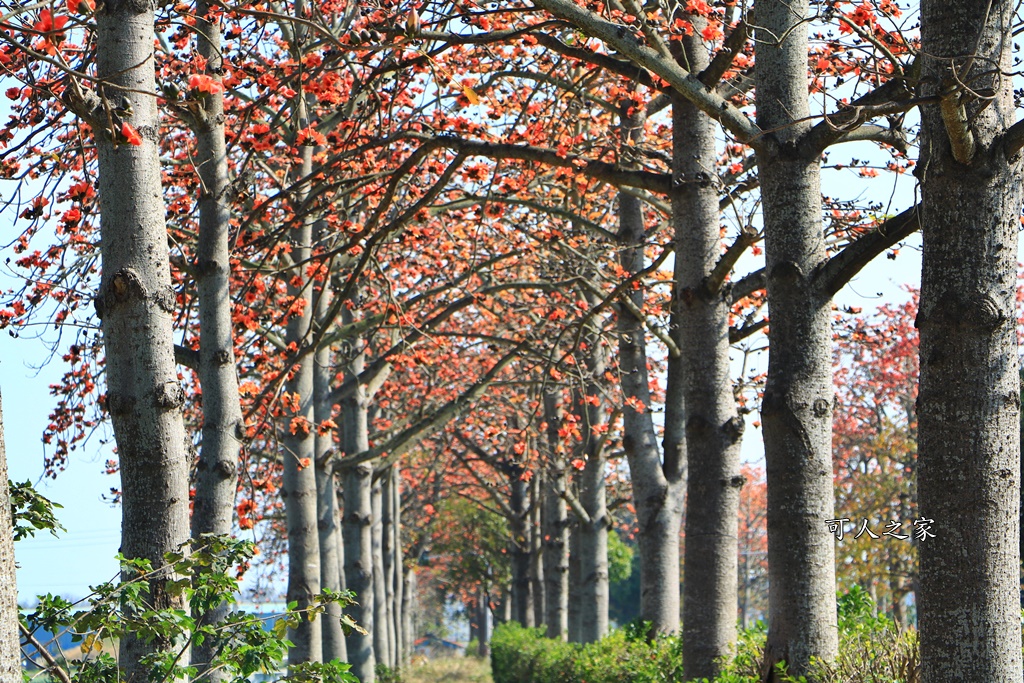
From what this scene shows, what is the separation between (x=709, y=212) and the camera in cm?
698

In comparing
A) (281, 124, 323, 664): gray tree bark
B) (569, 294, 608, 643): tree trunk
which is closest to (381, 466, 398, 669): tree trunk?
(569, 294, 608, 643): tree trunk

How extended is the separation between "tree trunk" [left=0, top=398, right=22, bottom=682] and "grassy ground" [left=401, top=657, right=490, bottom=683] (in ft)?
74.0

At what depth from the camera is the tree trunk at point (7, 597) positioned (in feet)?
8.09

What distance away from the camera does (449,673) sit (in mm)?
28344

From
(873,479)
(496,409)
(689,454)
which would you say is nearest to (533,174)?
(689,454)

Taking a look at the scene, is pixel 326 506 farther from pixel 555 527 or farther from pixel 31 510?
pixel 31 510

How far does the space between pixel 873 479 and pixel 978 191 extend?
1855 cm

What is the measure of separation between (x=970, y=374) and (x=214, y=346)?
4086mm

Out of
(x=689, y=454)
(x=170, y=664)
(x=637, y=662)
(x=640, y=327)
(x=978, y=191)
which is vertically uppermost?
(x=640, y=327)

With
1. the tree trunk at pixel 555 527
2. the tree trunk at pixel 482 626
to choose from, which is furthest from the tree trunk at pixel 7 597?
the tree trunk at pixel 482 626

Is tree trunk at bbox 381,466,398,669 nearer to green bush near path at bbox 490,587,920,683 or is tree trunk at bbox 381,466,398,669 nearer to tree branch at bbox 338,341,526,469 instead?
green bush near path at bbox 490,587,920,683

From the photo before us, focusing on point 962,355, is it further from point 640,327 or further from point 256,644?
point 640,327

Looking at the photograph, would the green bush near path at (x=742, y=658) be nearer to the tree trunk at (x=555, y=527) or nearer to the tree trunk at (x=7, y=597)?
the tree trunk at (x=555, y=527)

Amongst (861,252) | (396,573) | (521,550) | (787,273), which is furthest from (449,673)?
(861,252)
